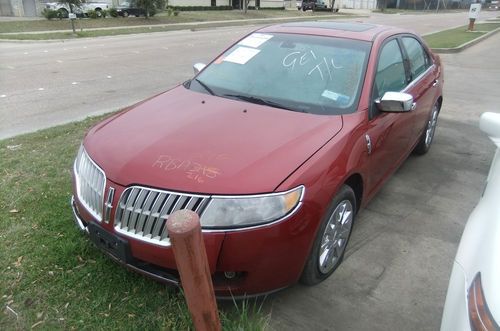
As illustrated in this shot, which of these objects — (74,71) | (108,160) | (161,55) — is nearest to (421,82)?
(108,160)

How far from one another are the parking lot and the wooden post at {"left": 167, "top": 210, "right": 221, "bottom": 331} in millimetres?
859

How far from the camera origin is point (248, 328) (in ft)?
7.38

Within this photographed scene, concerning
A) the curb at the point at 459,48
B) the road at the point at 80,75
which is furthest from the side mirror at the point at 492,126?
the curb at the point at 459,48

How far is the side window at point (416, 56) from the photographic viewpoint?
4.39 m

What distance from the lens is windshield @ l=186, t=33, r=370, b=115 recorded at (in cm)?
324

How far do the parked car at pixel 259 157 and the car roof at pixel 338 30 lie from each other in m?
0.02

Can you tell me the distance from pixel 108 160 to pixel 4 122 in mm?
4766

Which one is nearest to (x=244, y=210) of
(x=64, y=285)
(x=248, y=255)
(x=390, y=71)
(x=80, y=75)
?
(x=248, y=255)

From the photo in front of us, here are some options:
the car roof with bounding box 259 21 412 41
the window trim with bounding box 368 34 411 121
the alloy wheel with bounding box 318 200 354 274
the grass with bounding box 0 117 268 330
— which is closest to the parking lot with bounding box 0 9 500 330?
the alloy wheel with bounding box 318 200 354 274

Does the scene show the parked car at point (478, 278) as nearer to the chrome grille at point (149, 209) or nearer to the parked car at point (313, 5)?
the chrome grille at point (149, 209)

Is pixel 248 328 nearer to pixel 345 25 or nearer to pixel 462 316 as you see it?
pixel 462 316

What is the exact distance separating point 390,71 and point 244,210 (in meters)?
2.24

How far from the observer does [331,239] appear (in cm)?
289

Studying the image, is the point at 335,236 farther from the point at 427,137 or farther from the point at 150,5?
the point at 150,5
